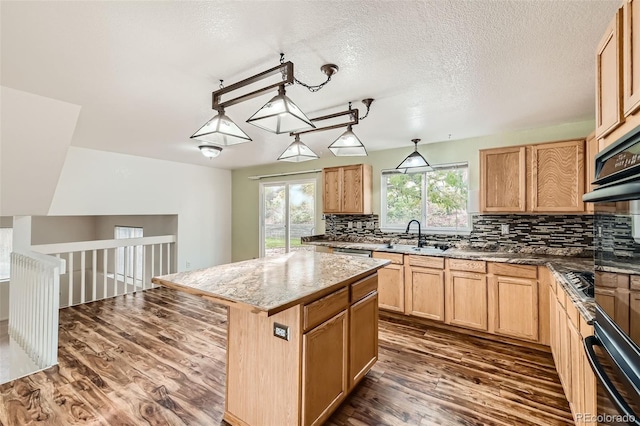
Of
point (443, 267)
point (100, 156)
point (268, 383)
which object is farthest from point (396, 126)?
point (100, 156)

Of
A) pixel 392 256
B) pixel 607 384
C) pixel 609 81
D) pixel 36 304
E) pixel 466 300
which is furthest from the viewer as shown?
pixel 392 256

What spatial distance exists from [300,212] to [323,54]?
3982 millimetres

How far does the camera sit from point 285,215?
5871mm

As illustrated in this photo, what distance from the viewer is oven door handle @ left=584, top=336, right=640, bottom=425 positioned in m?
0.92

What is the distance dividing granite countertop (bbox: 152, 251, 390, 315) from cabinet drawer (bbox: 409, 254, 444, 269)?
122 cm

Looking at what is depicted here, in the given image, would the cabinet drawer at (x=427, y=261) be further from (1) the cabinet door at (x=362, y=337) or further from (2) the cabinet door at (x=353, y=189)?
(1) the cabinet door at (x=362, y=337)

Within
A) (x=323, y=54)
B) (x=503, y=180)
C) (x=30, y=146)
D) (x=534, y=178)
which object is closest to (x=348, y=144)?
(x=323, y=54)

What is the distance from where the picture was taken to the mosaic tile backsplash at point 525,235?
126 inches

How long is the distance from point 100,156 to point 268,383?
4.74 meters

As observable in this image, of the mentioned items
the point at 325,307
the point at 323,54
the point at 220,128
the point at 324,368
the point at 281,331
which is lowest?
the point at 324,368

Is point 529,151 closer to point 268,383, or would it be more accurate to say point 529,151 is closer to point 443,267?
point 443,267

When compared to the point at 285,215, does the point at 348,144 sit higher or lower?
higher

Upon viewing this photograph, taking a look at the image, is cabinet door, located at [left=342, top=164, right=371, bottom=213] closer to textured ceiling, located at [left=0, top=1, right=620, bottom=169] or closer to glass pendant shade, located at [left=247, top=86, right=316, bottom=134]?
textured ceiling, located at [left=0, top=1, right=620, bottom=169]

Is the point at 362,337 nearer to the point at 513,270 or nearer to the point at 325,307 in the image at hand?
the point at 325,307
